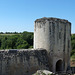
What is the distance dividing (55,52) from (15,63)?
4726 mm

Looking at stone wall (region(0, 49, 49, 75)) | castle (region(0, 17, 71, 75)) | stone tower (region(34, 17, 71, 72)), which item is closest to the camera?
stone wall (region(0, 49, 49, 75))

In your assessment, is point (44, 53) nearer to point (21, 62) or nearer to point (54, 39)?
point (54, 39)

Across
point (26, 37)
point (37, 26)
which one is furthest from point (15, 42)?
point (37, 26)

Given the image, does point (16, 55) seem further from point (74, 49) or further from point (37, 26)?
point (74, 49)

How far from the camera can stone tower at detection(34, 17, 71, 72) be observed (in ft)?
46.4

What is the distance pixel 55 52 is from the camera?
46.6ft

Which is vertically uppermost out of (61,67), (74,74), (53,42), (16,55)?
(53,42)

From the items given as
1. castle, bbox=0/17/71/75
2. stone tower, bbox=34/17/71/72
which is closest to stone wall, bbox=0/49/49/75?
castle, bbox=0/17/71/75

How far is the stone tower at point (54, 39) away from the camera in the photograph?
14140mm

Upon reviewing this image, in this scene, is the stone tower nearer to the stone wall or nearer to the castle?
the castle

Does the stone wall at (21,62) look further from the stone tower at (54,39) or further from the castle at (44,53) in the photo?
the stone tower at (54,39)

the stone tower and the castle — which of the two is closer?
the castle

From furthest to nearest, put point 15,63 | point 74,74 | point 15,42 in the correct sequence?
point 15,42, point 74,74, point 15,63

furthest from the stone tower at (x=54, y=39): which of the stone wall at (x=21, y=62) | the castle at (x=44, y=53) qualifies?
the stone wall at (x=21, y=62)
